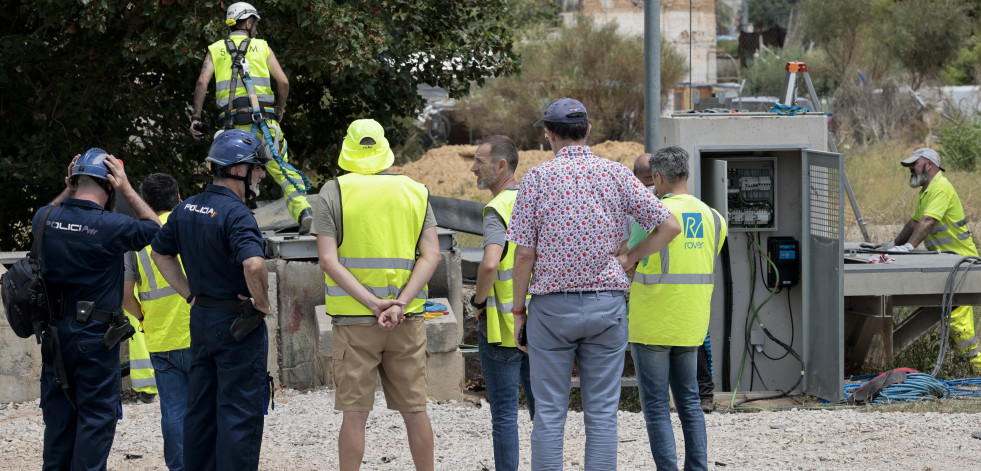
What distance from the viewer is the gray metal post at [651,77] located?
919cm

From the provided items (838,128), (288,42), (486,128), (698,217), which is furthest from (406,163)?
(698,217)

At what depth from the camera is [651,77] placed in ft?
30.4

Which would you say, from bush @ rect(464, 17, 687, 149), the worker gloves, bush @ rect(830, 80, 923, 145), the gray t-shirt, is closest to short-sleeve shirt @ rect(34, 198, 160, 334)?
the gray t-shirt

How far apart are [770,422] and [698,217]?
2.66 meters

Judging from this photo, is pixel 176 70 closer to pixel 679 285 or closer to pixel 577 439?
pixel 577 439

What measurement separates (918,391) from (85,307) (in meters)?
6.51

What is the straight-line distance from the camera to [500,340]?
207 inches

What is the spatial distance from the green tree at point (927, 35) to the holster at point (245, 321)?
3954 cm

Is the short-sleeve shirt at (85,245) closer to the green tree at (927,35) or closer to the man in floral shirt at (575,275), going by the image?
the man in floral shirt at (575,275)

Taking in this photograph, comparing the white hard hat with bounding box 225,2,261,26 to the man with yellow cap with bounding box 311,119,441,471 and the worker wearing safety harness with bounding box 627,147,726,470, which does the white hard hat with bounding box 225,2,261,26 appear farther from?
the worker wearing safety harness with bounding box 627,147,726,470

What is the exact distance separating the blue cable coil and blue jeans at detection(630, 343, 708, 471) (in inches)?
141

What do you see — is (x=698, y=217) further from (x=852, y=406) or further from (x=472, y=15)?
(x=472, y=15)

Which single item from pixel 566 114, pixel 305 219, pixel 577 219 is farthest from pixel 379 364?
pixel 305 219

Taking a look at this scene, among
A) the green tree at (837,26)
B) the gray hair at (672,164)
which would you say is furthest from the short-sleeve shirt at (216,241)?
the green tree at (837,26)
